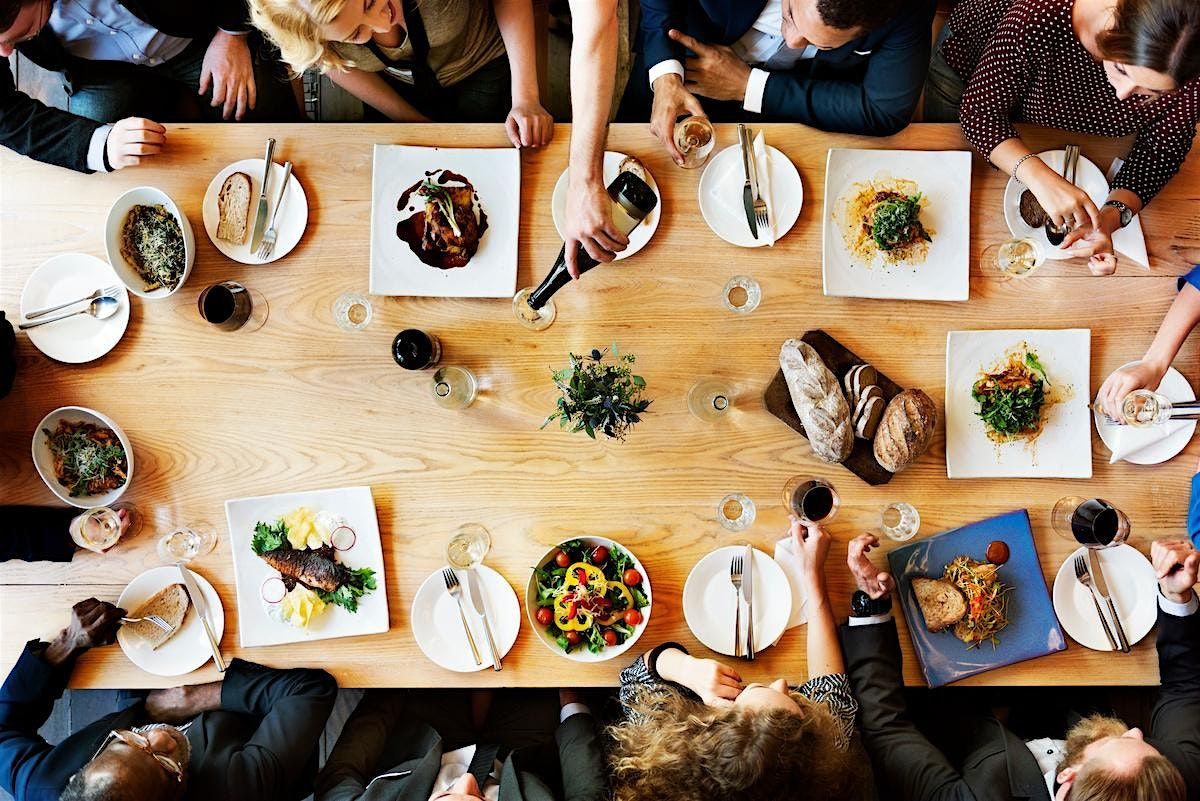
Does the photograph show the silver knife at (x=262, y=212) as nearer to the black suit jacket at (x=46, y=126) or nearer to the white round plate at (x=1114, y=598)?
the black suit jacket at (x=46, y=126)

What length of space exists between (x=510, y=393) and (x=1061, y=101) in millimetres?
1440

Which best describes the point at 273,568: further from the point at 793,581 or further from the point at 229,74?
the point at 229,74

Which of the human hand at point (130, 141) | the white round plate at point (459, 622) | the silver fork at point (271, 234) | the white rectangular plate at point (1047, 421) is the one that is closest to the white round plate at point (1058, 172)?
the white rectangular plate at point (1047, 421)

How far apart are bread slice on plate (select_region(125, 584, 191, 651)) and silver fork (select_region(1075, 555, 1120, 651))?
6.69ft

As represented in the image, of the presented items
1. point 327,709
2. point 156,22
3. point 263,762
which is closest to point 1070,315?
point 327,709

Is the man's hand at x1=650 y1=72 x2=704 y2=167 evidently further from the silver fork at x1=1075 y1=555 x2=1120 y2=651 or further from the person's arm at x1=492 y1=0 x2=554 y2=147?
the silver fork at x1=1075 y1=555 x2=1120 y2=651

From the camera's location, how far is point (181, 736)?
1.90m

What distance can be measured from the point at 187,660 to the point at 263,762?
298mm

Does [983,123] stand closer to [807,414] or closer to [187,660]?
[807,414]

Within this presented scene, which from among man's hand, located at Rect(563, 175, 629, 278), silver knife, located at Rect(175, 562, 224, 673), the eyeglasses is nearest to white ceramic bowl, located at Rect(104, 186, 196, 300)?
silver knife, located at Rect(175, 562, 224, 673)

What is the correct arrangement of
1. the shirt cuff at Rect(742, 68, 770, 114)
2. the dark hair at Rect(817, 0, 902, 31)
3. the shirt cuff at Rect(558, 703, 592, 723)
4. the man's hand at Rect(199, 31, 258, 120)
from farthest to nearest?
the man's hand at Rect(199, 31, 258, 120) < the shirt cuff at Rect(558, 703, 592, 723) < the shirt cuff at Rect(742, 68, 770, 114) < the dark hair at Rect(817, 0, 902, 31)

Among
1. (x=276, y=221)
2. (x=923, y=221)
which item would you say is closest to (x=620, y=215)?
(x=923, y=221)

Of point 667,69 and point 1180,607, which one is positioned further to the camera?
point 667,69

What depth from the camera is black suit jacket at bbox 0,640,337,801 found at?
6.02 ft
